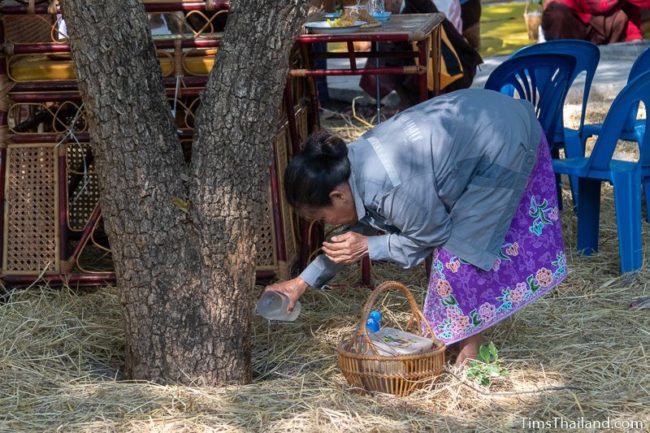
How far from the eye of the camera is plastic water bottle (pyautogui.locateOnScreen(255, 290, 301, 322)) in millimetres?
3576

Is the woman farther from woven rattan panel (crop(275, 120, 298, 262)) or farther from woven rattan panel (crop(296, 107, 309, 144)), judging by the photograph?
woven rattan panel (crop(296, 107, 309, 144))

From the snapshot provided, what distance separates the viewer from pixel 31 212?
446 cm

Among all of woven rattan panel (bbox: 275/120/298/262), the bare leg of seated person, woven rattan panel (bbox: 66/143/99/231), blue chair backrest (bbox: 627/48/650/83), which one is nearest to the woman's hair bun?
woven rattan panel (bbox: 275/120/298/262)

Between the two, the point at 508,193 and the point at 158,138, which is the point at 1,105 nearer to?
the point at 158,138

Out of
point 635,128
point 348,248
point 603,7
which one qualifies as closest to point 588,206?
point 635,128

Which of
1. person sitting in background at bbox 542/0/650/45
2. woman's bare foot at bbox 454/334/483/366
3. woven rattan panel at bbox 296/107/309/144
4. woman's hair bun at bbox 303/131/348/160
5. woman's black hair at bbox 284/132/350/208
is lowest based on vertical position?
person sitting in background at bbox 542/0/650/45

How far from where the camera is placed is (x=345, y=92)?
345 inches

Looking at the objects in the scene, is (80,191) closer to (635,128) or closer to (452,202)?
(452,202)

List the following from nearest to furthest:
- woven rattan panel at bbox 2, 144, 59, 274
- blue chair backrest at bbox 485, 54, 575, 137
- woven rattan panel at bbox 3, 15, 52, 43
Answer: woven rattan panel at bbox 2, 144, 59, 274 → woven rattan panel at bbox 3, 15, 52, 43 → blue chair backrest at bbox 485, 54, 575, 137

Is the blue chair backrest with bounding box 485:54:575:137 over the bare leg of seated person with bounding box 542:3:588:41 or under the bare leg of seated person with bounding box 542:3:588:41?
over

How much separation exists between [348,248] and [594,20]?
734 cm

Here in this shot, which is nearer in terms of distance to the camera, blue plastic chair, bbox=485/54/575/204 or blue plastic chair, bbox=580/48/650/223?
blue plastic chair, bbox=485/54/575/204

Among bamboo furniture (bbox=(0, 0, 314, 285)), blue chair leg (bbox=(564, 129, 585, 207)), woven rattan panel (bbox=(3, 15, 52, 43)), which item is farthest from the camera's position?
blue chair leg (bbox=(564, 129, 585, 207))

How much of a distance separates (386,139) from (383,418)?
2.87 feet
